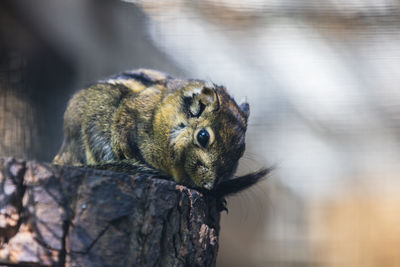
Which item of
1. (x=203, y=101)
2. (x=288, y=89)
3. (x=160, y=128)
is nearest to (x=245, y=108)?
(x=203, y=101)

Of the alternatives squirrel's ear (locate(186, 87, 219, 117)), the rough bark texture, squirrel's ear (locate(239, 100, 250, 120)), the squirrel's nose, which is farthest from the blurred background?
the rough bark texture

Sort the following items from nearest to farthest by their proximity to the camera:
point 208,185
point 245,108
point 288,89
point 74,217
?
point 74,217
point 208,185
point 245,108
point 288,89

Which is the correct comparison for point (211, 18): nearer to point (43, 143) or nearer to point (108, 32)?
point (108, 32)

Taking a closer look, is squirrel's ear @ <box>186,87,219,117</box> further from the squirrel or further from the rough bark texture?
the rough bark texture

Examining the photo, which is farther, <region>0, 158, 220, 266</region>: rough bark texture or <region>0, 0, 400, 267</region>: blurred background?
<region>0, 0, 400, 267</region>: blurred background

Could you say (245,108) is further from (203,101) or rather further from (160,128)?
(160,128)

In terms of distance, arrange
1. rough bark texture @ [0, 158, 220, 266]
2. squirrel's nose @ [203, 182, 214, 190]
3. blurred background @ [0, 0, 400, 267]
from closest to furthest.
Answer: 1. rough bark texture @ [0, 158, 220, 266]
2. squirrel's nose @ [203, 182, 214, 190]
3. blurred background @ [0, 0, 400, 267]

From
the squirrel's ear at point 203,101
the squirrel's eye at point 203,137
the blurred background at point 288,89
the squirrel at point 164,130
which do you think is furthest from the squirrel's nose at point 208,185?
the blurred background at point 288,89

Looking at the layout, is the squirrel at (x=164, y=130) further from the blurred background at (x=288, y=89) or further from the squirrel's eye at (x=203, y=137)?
the blurred background at (x=288, y=89)
